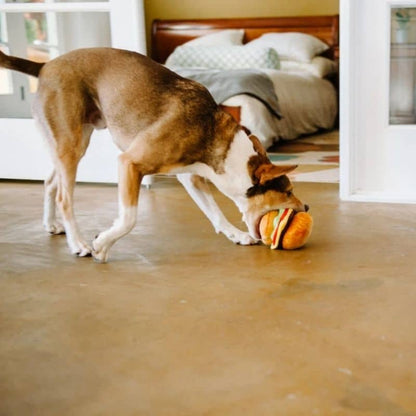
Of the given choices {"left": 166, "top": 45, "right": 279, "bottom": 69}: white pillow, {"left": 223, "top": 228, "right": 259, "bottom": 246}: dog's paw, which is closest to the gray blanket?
{"left": 166, "top": 45, "right": 279, "bottom": 69}: white pillow

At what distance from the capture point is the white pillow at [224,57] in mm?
5844

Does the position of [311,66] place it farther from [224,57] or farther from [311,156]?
[311,156]

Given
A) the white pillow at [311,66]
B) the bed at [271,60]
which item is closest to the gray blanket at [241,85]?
the bed at [271,60]

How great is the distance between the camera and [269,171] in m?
2.35

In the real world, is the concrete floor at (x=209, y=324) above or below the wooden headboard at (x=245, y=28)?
below

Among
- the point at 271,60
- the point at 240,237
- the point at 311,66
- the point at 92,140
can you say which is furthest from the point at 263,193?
the point at 311,66

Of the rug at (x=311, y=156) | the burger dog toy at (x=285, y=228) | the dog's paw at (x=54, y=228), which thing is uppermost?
the burger dog toy at (x=285, y=228)

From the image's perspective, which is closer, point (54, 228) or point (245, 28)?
point (54, 228)

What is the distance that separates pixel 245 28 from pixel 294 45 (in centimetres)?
86

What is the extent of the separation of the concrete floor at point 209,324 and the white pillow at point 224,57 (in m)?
3.11

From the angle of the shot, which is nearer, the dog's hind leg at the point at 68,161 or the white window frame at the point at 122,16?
the dog's hind leg at the point at 68,161

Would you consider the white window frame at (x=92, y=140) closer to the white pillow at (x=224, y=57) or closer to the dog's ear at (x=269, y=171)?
the dog's ear at (x=269, y=171)

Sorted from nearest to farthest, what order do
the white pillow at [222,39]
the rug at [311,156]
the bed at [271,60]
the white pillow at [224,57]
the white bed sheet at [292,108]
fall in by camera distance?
the rug at [311,156], the white bed sheet at [292,108], the bed at [271,60], the white pillow at [224,57], the white pillow at [222,39]

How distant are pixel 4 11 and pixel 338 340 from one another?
279 cm
